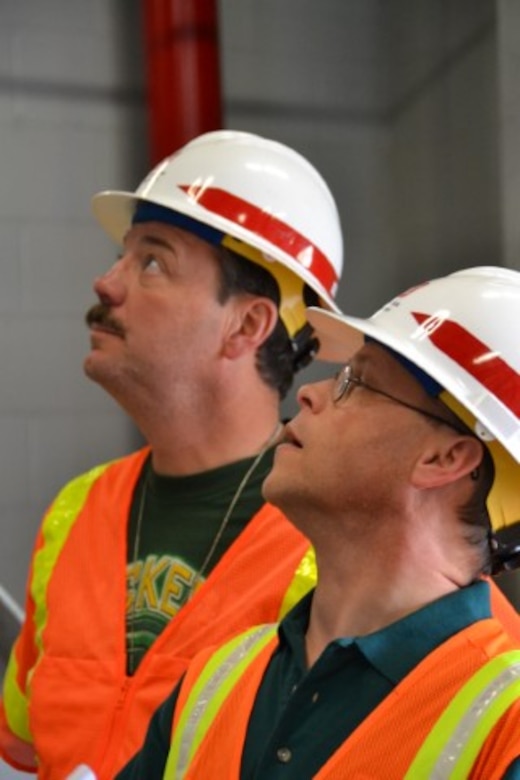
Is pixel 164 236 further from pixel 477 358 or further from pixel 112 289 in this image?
pixel 477 358

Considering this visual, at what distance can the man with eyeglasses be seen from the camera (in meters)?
1.64

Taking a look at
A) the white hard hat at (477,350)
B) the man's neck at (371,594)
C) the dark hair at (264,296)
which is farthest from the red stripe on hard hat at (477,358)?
the dark hair at (264,296)

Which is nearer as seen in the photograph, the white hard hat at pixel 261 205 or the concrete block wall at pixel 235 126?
the white hard hat at pixel 261 205

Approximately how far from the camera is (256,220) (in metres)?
2.57

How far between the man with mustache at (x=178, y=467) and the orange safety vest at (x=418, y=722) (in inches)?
16.7

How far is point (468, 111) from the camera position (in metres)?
4.33

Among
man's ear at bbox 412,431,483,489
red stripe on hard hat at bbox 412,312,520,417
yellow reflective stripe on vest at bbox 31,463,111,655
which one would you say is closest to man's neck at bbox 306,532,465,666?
man's ear at bbox 412,431,483,489

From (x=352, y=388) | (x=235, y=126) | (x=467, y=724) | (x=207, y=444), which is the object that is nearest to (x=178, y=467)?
(x=207, y=444)

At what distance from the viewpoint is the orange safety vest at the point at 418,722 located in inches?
58.6

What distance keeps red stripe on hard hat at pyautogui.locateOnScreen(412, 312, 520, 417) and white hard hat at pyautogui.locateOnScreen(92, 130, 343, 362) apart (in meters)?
0.78

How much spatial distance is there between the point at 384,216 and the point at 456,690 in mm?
3301

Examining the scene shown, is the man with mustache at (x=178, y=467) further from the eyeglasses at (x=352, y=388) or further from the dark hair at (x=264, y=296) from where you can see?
the eyeglasses at (x=352, y=388)

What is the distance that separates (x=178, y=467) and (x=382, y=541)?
0.79 metres

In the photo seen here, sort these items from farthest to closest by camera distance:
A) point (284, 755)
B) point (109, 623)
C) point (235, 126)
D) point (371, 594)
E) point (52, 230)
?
1. point (235, 126)
2. point (52, 230)
3. point (109, 623)
4. point (371, 594)
5. point (284, 755)
